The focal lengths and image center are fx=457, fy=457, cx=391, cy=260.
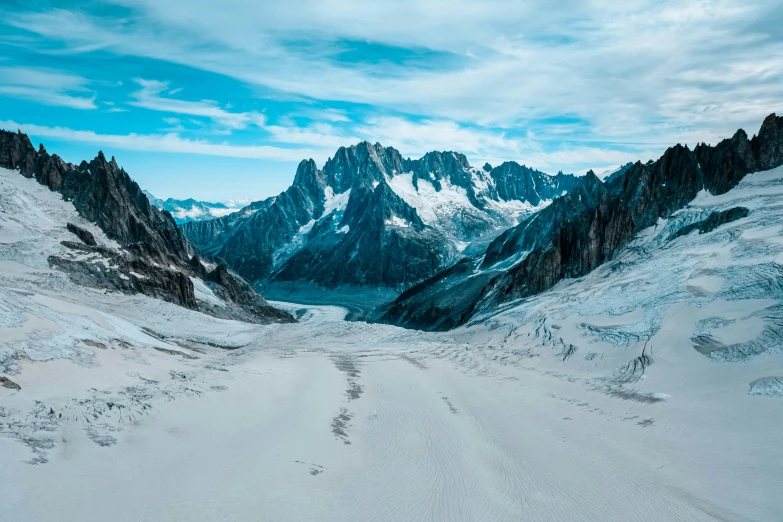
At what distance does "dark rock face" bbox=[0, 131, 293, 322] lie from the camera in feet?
240

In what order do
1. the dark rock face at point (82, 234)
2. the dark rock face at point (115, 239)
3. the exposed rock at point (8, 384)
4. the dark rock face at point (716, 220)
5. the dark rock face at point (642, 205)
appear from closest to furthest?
the exposed rock at point (8, 384) < the dark rock face at point (716, 220) < the dark rock face at point (642, 205) < the dark rock face at point (115, 239) < the dark rock face at point (82, 234)

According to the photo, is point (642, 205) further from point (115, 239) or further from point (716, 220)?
point (115, 239)

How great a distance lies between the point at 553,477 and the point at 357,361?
23.2m

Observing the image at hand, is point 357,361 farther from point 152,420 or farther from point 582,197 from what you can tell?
point 582,197

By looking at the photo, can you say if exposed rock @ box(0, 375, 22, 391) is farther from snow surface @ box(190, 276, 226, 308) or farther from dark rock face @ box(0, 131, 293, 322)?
snow surface @ box(190, 276, 226, 308)

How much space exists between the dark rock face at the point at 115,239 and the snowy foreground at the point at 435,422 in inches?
1811

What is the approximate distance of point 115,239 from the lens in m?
95.9

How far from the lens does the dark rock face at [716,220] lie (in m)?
49.6

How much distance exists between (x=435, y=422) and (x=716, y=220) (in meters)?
48.3

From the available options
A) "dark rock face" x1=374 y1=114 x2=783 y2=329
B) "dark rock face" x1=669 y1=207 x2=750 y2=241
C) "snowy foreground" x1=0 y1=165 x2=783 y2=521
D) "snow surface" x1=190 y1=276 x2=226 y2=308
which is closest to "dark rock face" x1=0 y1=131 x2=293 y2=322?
"snow surface" x1=190 y1=276 x2=226 y2=308

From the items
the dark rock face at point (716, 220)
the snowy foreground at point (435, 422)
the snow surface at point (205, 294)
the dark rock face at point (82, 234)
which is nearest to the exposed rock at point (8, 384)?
the snowy foreground at point (435, 422)

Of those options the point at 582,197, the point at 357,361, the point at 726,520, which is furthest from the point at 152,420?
the point at 582,197

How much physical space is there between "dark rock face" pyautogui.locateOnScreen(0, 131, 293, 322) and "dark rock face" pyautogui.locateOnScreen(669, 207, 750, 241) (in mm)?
77375

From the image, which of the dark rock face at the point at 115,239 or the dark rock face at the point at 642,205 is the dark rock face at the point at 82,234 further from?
the dark rock face at the point at 642,205
